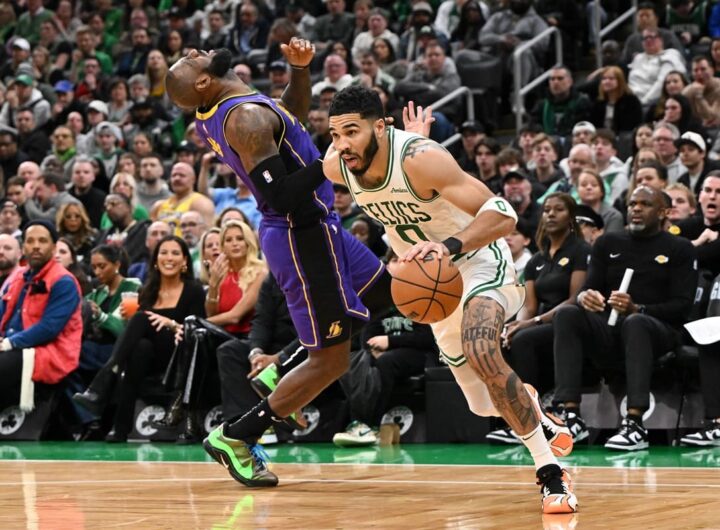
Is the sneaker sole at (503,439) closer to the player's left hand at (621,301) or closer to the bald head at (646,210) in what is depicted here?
the player's left hand at (621,301)

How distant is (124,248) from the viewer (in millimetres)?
11969

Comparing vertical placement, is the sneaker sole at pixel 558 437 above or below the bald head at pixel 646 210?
below

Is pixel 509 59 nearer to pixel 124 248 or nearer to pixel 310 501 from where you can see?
pixel 124 248

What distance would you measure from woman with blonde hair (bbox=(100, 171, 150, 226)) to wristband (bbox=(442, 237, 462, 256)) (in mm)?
8287

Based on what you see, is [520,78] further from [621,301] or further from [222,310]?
[621,301]

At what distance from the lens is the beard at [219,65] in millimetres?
6773

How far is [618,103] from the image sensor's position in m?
13.2

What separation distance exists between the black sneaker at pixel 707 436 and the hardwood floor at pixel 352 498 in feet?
4.55

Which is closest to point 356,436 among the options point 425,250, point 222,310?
point 222,310

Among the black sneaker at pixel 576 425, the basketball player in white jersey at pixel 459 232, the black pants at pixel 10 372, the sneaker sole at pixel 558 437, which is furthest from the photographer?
the black pants at pixel 10 372

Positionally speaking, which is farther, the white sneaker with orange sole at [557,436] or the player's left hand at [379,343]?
the player's left hand at [379,343]

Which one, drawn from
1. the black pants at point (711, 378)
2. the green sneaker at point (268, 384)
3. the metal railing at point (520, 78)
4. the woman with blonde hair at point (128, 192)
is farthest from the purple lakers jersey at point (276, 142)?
the metal railing at point (520, 78)

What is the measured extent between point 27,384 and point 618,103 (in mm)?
6359

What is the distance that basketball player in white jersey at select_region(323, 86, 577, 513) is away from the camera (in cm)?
552
